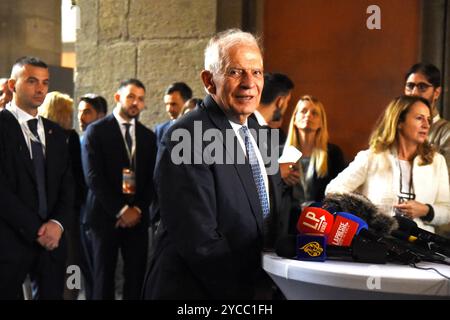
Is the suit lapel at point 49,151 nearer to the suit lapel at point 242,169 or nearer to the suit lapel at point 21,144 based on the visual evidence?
the suit lapel at point 21,144

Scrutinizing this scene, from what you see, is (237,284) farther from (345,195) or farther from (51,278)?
(51,278)

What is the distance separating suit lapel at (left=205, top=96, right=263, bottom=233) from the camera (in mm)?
2492

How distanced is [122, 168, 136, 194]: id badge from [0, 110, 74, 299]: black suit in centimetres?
87

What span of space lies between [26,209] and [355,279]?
227 cm

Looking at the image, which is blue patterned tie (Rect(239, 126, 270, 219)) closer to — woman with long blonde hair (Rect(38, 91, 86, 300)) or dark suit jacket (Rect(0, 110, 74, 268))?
dark suit jacket (Rect(0, 110, 74, 268))

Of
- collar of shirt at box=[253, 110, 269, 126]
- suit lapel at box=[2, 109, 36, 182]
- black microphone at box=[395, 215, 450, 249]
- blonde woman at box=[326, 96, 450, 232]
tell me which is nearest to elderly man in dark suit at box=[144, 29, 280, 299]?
black microphone at box=[395, 215, 450, 249]

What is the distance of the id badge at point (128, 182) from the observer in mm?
5059

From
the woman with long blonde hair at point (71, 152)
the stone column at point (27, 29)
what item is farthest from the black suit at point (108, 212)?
the stone column at point (27, 29)

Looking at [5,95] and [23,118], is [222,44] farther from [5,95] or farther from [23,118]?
[5,95]

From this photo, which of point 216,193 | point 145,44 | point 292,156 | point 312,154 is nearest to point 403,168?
point 292,156

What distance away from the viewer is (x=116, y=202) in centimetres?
498

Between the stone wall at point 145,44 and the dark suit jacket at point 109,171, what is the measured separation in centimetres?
87

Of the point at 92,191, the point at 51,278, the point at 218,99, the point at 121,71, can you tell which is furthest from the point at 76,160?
the point at 218,99
